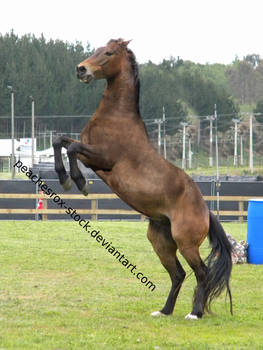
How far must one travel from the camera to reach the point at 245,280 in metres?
9.74

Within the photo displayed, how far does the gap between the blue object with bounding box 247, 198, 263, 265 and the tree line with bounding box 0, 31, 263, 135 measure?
5051cm

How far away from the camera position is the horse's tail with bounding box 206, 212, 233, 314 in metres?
7.03

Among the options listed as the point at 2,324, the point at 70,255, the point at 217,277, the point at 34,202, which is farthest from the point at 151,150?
the point at 34,202

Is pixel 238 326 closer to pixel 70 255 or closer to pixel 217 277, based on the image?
pixel 217 277

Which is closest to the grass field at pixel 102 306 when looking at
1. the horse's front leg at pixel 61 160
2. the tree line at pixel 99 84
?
the horse's front leg at pixel 61 160

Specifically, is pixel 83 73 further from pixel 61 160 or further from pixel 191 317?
pixel 191 317

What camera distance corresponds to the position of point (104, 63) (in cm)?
634

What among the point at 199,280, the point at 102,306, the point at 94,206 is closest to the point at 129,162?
the point at 199,280

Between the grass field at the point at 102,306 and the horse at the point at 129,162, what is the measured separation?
0.54 meters

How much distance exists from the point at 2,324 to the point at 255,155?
8194 centimetres

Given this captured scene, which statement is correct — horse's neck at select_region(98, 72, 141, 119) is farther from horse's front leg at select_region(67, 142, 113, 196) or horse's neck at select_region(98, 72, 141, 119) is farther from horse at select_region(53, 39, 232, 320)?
horse's front leg at select_region(67, 142, 113, 196)

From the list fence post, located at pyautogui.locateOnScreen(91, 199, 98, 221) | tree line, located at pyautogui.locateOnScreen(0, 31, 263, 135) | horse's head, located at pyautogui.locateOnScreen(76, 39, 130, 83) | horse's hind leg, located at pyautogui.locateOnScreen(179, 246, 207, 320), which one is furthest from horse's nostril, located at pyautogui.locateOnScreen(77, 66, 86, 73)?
tree line, located at pyautogui.locateOnScreen(0, 31, 263, 135)

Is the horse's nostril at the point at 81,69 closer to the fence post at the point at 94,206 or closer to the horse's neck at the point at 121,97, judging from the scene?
the horse's neck at the point at 121,97

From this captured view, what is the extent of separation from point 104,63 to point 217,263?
2434 mm
